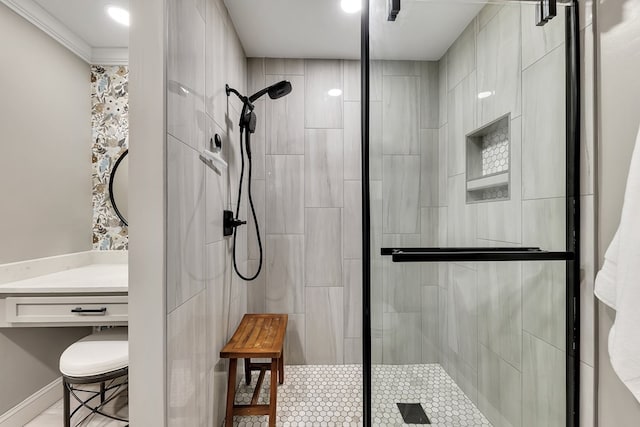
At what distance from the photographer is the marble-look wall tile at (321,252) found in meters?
2.35

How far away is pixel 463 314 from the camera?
0.99m

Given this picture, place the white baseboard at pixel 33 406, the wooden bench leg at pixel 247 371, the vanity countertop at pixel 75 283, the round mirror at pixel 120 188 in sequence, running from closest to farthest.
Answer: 1. the vanity countertop at pixel 75 283
2. the white baseboard at pixel 33 406
3. the wooden bench leg at pixel 247 371
4. the round mirror at pixel 120 188

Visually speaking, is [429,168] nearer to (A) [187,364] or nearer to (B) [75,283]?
(A) [187,364]

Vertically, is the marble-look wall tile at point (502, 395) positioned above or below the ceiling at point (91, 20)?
below

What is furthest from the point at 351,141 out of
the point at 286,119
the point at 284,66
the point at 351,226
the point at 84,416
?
the point at 84,416

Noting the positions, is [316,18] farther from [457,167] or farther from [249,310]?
[249,310]

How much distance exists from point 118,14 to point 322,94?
4.75ft

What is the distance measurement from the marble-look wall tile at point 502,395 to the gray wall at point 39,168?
2393 millimetres

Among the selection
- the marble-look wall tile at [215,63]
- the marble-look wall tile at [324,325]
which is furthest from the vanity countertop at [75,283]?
the marble-look wall tile at [324,325]

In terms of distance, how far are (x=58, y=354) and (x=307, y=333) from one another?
66.5 inches

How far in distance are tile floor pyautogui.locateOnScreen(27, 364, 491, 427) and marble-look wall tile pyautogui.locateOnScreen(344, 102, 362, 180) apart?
5.14ft

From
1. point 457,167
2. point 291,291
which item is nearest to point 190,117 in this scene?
point 457,167

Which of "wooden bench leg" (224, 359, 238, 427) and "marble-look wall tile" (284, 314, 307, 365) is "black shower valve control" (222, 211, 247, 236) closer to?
"wooden bench leg" (224, 359, 238, 427)

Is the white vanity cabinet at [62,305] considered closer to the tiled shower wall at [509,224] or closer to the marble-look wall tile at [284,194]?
the marble-look wall tile at [284,194]
